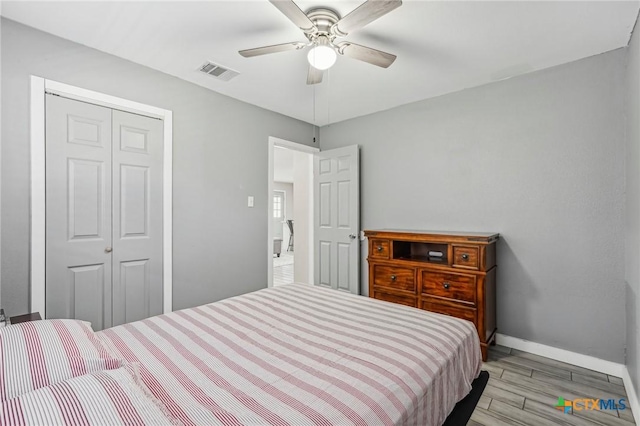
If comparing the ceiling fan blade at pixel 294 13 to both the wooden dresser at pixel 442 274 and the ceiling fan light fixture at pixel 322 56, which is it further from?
the wooden dresser at pixel 442 274

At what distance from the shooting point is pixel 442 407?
4.17 feet

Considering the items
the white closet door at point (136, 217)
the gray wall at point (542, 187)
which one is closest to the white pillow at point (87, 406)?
the white closet door at point (136, 217)

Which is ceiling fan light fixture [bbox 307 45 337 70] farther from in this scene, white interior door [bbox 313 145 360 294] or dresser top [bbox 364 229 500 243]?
white interior door [bbox 313 145 360 294]

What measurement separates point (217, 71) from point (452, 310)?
3.06 meters

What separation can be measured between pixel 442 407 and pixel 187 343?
45.2 inches

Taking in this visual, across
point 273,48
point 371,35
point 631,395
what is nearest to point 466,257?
point 631,395

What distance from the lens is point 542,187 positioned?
107 inches

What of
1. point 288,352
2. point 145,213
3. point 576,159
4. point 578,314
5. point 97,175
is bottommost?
point 578,314

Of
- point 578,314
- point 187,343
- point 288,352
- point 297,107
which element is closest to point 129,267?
point 187,343

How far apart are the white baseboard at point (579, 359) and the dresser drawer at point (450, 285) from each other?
70 cm

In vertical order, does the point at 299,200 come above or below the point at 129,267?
above

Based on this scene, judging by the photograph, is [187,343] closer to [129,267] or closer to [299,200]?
[129,267]

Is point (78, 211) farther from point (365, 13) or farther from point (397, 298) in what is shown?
point (397, 298)

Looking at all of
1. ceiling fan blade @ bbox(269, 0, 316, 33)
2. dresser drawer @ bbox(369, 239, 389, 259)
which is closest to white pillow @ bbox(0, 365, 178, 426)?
ceiling fan blade @ bbox(269, 0, 316, 33)
